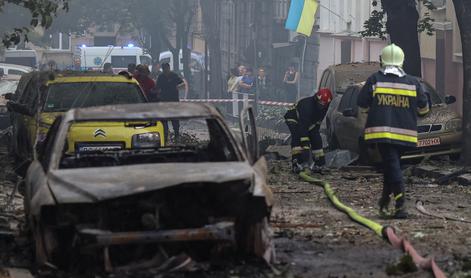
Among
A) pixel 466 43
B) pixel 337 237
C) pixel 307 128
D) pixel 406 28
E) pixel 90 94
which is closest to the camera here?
pixel 337 237

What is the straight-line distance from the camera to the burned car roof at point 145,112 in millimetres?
9406

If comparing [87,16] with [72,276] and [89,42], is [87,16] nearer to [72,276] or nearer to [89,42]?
[89,42]

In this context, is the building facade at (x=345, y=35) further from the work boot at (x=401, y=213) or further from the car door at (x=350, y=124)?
the work boot at (x=401, y=213)

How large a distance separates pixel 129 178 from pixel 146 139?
23.3ft

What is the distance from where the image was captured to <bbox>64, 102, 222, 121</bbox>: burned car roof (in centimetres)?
941

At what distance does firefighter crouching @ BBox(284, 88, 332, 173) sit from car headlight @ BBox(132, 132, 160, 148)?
97.8 inches

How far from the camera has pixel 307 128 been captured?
56.3 ft

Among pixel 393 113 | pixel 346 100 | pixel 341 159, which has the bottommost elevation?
pixel 341 159

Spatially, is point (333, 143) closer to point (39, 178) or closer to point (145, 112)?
point (145, 112)

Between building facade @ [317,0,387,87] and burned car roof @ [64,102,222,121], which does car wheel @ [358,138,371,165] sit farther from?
building facade @ [317,0,387,87]

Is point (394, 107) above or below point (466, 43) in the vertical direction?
below

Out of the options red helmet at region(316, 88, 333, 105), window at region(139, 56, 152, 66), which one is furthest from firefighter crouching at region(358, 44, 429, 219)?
window at region(139, 56, 152, 66)

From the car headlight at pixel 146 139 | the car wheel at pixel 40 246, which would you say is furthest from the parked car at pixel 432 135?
the car wheel at pixel 40 246

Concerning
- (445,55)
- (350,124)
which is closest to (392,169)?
(350,124)
